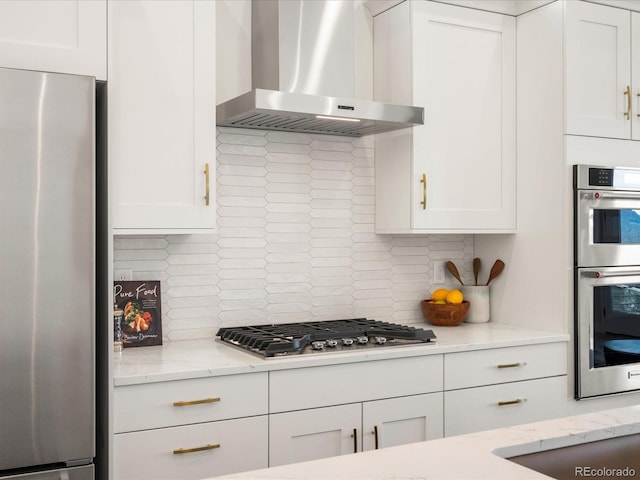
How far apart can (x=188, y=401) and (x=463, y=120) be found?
1.80 metres

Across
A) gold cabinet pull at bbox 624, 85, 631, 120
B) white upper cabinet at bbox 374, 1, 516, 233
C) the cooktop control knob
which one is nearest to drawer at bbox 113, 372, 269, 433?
the cooktop control knob

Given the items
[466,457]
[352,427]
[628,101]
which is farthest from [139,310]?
[628,101]

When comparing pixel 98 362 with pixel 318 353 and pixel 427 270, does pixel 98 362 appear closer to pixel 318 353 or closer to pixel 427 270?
pixel 318 353

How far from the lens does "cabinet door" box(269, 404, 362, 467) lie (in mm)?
2529

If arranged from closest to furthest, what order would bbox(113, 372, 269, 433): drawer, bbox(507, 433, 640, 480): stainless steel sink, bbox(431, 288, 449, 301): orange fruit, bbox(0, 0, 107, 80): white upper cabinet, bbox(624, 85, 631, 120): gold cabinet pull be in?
bbox(507, 433, 640, 480): stainless steel sink < bbox(0, 0, 107, 80): white upper cabinet < bbox(113, 372, 269, 433): drawer < bbox(624, 85, 631, 120): gold cabinet pull < bbox(431, 288, 449, 301): orange fruit

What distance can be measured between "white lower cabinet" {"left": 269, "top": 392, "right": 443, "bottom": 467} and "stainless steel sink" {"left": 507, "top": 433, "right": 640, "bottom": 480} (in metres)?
1.24

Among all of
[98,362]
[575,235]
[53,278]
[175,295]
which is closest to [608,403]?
[575,235]

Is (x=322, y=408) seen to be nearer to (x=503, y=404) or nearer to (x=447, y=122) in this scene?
(x=503, y=404)

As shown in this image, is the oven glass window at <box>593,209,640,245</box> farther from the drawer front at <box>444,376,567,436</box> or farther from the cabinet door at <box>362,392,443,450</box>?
the cabinet door at <box>362,392,443,450</box>

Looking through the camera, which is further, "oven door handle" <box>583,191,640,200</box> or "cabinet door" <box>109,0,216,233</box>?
"oven door handle" <box>583,191,640,200</box>

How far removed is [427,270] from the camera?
11.9ft

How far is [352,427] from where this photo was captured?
8.79 ft

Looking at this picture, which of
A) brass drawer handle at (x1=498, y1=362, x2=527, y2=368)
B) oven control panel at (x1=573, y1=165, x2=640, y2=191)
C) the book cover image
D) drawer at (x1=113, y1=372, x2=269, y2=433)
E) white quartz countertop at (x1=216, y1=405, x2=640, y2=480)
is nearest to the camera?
white quartz countertop at (x1=216, y1=405, x2=640, y2=480)

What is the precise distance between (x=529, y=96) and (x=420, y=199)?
75 centimetres
